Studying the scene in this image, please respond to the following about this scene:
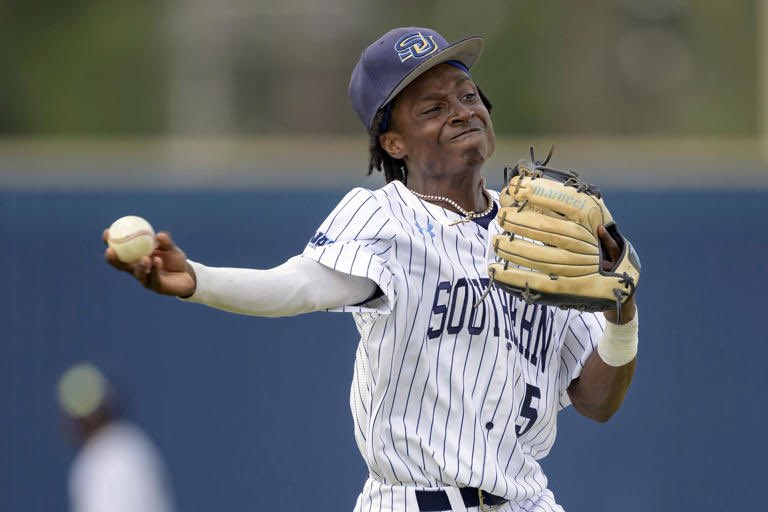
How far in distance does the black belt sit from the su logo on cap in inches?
37.1

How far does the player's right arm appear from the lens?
8.26 ft

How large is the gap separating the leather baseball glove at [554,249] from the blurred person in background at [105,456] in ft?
11.1

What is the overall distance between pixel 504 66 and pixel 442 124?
7.10 meters

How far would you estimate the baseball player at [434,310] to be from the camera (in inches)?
114

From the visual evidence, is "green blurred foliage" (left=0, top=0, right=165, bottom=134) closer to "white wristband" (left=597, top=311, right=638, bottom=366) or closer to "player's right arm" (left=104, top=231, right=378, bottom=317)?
"white wristband" (left=597, top=311, right=638, bottom=366)

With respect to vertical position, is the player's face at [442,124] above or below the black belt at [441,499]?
above

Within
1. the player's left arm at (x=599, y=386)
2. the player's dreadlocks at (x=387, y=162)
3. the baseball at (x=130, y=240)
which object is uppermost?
the player's dreadlocks at (x=387, y=162)

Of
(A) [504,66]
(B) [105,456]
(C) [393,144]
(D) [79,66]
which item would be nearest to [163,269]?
(C) [393,144]

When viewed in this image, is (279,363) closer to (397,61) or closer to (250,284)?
(397,61)

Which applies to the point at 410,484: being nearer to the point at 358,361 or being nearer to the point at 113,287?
the point at 358,361

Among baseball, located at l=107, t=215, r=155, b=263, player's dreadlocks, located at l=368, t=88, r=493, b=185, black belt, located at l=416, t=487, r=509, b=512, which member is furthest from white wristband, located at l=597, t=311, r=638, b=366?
baseball, located at l=107, t=215, r=155, b=263

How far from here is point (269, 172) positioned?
21.9 feet

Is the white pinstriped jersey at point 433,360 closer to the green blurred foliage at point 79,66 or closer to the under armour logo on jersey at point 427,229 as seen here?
the under armour logo on jersey at point 427,229

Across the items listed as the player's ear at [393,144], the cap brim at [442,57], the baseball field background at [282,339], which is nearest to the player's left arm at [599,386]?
the player's ear at [393,144]
